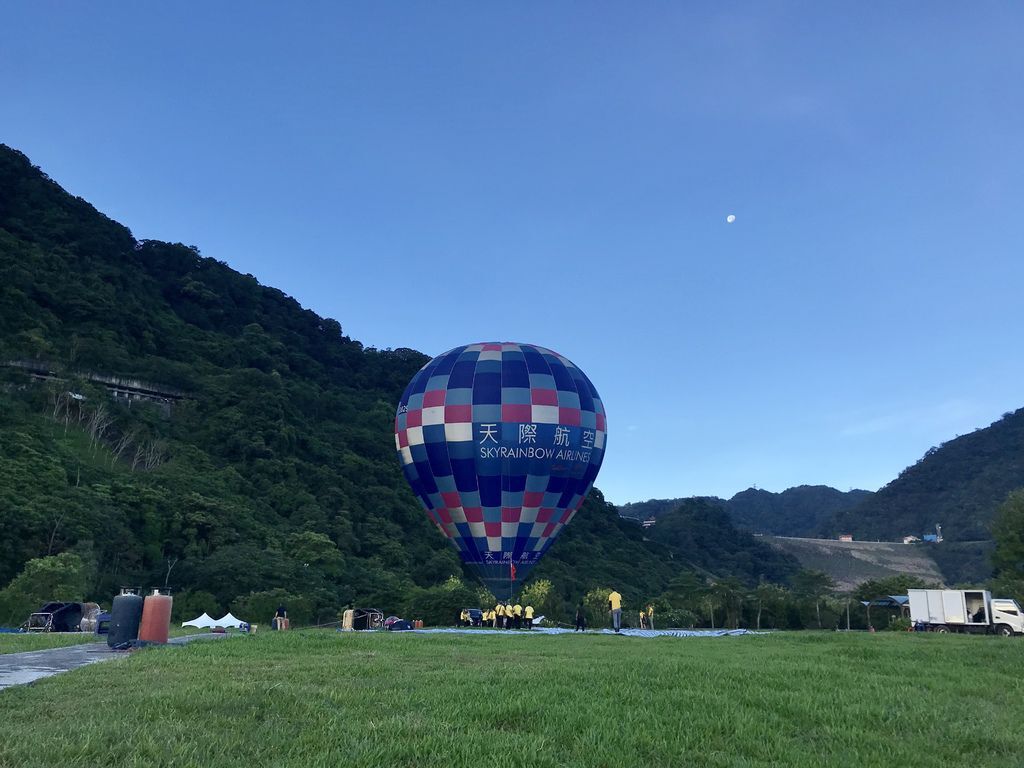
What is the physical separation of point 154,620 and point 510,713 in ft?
37.5

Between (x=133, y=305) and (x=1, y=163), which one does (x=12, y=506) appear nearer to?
(x=133, y=305)

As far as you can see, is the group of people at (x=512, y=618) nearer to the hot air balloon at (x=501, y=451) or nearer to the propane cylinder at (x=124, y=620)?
the hot air balloon at (x=501, y=451)

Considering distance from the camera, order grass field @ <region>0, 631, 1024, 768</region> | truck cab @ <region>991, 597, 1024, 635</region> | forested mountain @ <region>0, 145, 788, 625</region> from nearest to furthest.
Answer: grass field @ <region>0, 631, 1024, 768</region>, truck cab @ <region>991, 597, 1024, 635</region>, forested mountain @ <region>0, 145, 788, 625</region>

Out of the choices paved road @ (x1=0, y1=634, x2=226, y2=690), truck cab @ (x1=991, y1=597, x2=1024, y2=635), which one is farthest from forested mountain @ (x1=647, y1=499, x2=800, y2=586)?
paved road @ (x1=0, y1=634, x2=226, y2=690)

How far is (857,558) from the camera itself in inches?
7407

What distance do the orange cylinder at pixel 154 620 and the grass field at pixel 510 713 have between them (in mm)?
3574

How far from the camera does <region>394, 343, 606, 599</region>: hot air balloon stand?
33406 mm

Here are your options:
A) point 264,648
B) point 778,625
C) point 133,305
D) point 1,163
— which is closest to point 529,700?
point 264,648

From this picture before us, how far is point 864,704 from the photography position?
833cm

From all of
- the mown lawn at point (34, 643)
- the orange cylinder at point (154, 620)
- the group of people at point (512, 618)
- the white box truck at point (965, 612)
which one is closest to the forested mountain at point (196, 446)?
the group of people at point (512, 618)

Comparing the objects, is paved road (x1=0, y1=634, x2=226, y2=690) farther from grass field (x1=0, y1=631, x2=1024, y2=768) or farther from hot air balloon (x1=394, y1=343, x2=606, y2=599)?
hot air balloon (x1=394, y1=343, x2=606, y2=599)

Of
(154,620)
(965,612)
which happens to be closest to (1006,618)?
(965,612)

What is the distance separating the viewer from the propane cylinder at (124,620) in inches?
602

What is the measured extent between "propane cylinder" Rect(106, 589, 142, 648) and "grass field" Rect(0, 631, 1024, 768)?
3308 millimetres
